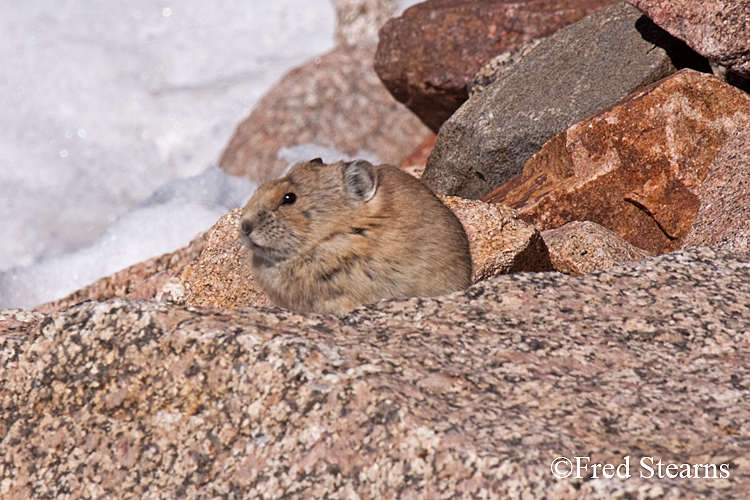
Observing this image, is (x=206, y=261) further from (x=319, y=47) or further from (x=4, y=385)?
(x=319, y=47)

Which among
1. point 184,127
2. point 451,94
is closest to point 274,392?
point 451,94

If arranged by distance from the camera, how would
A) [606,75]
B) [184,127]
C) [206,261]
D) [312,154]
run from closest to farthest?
[206,261] → [606,75] → [312,154] → [184,127]

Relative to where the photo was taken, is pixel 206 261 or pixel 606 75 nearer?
pixel 206 261

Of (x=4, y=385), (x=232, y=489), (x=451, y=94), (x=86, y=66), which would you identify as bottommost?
(x=232, y=489)

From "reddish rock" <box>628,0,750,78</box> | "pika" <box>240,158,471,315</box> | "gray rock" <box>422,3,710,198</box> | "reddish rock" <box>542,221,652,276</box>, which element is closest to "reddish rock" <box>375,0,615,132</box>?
"gray rock" <box>422,3,710,198</box>

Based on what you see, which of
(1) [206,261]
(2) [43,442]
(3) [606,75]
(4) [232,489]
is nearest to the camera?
(4) [232,489]

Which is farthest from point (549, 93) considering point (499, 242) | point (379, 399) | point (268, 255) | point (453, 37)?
point (379, 399)

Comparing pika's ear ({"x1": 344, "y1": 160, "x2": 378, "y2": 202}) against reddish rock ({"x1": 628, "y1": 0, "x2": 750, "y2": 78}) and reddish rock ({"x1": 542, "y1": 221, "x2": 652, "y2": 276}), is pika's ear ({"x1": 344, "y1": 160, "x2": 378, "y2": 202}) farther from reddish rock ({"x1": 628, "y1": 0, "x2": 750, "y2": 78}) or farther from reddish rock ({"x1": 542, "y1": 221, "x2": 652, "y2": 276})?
reddish rock ({"x1": 628, "y1": 0, "x2": 750, "y2": 78})

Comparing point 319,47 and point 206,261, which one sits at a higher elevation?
point 319,47
